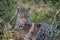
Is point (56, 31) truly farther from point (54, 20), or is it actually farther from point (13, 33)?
point (13, 33)

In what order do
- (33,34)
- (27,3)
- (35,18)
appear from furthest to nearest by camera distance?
(27,3) → (35,18) → (33,34)

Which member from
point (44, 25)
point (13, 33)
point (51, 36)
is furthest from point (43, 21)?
point (13, 33)

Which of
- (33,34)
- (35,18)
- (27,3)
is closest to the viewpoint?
(33,34)

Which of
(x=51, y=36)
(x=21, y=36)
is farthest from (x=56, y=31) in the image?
(x=21, y=36)

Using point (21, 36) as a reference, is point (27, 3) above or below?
above

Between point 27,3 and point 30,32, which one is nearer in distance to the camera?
point 30,32

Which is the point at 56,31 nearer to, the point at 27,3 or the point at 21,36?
the point at 21,36
